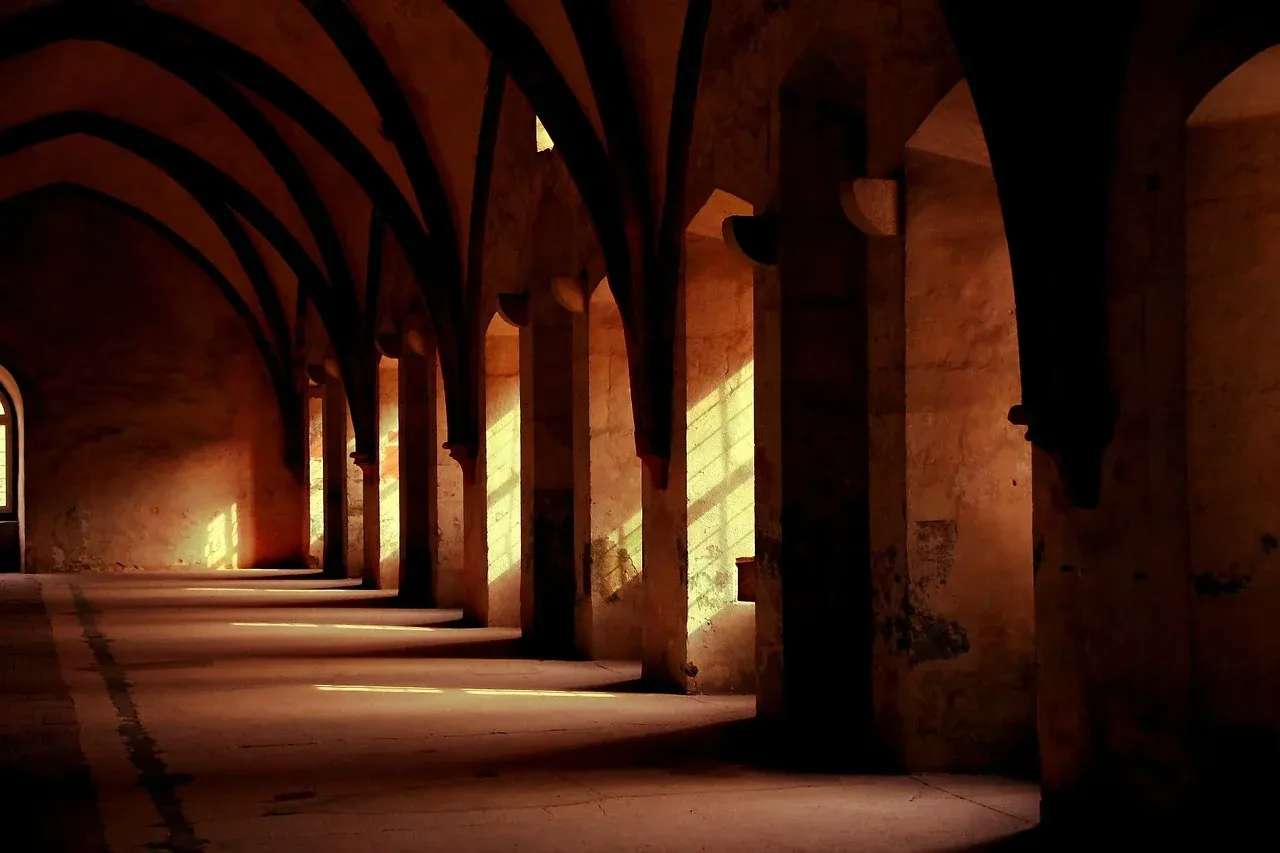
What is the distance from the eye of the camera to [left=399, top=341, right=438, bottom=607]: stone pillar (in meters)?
13.8

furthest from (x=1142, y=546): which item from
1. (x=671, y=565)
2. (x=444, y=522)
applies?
(x=444, y=522)

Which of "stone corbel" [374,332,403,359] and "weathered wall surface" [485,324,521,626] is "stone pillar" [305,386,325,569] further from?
"weathered wall surface" [485,324,521,626]

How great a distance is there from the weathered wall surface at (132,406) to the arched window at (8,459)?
2.13 m

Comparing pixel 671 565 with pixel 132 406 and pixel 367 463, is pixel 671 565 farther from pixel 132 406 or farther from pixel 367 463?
pixel 132 406

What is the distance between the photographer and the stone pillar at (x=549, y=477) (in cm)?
1036

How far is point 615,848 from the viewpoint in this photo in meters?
4.38

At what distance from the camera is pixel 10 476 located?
21.4 metres

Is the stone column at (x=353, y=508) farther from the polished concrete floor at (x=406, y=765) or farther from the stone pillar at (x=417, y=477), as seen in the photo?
the polished concrete floor at (x=406, y=765)

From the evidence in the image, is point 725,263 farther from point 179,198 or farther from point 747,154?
point 179,198

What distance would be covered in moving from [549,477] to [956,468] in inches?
200

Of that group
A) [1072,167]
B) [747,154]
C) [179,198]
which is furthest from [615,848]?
[179,198]

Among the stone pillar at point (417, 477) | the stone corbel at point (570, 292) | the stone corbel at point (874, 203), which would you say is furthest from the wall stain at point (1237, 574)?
the stone pillar at point (417, 477)

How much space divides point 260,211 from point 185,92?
184cm

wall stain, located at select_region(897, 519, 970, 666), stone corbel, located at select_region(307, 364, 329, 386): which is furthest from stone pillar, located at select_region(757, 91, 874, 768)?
stone corbel, located at select_region(307, 364, 329, 386)
